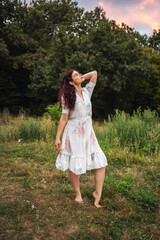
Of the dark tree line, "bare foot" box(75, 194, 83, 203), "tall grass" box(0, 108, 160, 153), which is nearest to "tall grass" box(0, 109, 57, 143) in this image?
"tall grass" box(0, 108, 160, 153)

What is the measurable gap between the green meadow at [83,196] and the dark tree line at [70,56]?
26.4 feet

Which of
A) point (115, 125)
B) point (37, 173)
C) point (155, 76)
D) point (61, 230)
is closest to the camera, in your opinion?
point (61, 230)

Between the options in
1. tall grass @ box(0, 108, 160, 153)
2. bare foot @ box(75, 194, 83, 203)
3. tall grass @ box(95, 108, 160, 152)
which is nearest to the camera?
bare foot @ box(75, 194, 83, 203)

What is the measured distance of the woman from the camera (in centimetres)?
299

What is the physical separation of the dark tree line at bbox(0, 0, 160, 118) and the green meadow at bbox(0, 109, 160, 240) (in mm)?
8059

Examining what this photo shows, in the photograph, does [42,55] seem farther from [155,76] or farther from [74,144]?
[74,144]

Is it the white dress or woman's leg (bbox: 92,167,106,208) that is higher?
the white dress

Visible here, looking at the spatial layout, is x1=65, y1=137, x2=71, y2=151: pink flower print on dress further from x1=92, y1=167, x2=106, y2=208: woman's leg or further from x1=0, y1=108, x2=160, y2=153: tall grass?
x1=0, y1=108, x2=160, y2=153: tall grass

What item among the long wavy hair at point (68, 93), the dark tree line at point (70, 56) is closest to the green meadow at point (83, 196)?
the long wavy hair at point (68, 93)

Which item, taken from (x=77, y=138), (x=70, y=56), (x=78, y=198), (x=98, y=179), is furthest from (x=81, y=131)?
(x=70, y=56)

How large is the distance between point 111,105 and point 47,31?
301 inches

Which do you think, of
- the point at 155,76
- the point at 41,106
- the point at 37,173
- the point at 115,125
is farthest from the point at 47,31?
the point at 37,173

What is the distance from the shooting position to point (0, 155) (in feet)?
18.1

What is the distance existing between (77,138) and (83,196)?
1.05 meters
